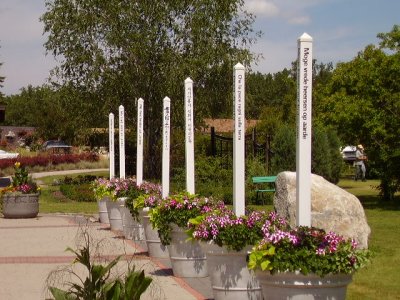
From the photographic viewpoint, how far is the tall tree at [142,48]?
108 feet

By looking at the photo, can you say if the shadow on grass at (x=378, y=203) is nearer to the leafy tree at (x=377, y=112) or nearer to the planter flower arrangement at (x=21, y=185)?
the leafy tree at (x=377, y=112)

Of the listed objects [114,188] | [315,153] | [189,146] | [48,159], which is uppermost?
[189,146]

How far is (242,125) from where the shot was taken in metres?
9.00

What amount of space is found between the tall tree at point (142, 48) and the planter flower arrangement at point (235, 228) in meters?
24.1

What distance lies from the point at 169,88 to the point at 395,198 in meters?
9.55

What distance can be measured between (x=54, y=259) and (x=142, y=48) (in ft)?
67.3

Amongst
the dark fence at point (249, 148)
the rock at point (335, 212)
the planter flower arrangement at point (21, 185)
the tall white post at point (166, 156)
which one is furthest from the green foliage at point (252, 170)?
the rock at point (335, 212)

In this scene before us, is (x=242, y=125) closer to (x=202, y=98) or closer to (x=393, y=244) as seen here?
(x=393, y=244)

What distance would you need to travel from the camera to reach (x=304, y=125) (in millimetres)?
7242

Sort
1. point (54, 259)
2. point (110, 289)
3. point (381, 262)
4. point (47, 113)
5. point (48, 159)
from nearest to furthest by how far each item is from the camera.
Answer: point (110, 289)
point (381, 262)
point (54, 259)
point (48, 159)
point (47, 113)

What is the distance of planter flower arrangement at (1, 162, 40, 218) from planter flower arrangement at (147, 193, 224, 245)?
1165 centimetres

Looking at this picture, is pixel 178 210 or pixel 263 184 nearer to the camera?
pixel 178 210

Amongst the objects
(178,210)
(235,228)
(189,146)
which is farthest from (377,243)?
(235,228)

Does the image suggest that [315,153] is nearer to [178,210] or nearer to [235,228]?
[178,210]
